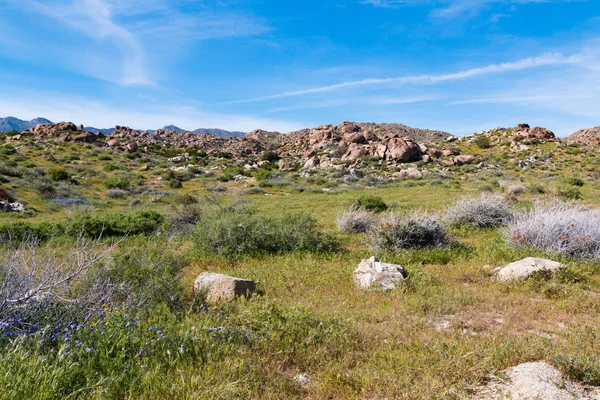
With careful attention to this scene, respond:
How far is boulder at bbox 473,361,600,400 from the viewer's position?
2852 millimetres

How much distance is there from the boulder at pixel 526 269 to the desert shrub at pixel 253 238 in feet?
12.5

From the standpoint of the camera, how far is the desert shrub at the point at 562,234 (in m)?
7.64

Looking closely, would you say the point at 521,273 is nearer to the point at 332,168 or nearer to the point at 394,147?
the point at 332,168

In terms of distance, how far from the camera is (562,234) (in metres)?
7.92

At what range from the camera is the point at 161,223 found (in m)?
12.8

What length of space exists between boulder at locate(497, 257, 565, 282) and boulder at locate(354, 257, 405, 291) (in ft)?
5.77

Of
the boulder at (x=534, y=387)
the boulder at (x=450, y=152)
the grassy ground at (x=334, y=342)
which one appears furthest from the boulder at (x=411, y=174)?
the boulder at (x=534, y=387)

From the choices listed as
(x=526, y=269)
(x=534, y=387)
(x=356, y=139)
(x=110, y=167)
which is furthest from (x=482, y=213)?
(x=356, y=139)

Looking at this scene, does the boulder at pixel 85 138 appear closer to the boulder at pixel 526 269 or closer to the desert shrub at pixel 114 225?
the desert shrub at pixel 114 225

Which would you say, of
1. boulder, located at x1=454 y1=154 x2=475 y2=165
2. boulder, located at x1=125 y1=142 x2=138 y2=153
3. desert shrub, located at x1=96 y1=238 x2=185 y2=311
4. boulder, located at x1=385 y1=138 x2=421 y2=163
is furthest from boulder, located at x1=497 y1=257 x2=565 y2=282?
boulder, located at x1=125 y1=142 x2=138 y2=153

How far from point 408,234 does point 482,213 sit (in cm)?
404

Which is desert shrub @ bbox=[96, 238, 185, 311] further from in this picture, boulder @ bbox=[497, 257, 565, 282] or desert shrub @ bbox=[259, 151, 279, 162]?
desert shrub @ bbox=[259, 151, 279, 162]

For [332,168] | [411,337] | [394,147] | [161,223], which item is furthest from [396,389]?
[394,147]

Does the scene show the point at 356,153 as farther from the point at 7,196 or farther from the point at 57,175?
the point at 7,196
